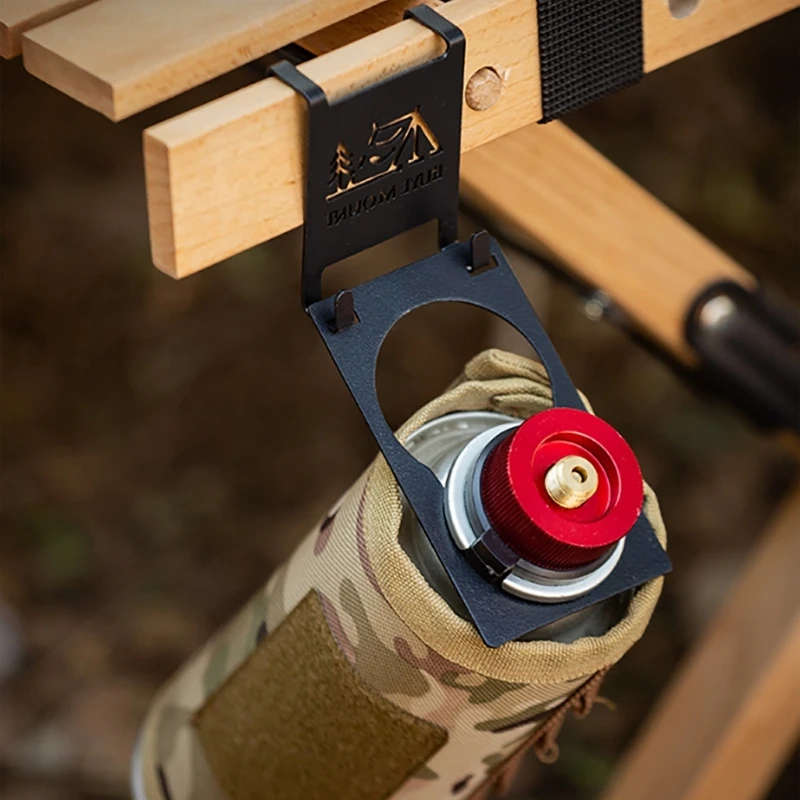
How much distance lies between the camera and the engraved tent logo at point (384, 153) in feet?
1.43

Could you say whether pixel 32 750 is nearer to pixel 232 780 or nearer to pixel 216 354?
pixel 216 354

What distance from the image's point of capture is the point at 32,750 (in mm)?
1259

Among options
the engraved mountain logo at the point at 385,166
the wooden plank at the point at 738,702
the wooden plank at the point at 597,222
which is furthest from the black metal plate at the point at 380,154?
the wooden plank at the point at 738,702

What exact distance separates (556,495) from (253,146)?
0.16 metres

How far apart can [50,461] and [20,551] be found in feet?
0.37

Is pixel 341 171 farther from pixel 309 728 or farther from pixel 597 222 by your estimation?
pixel 597 222

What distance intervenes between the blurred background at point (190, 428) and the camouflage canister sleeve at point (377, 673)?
75cm

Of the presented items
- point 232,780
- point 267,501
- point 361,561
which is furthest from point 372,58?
point 267,501

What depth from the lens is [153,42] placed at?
0.43 metres

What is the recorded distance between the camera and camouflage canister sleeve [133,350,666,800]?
446 millimetres

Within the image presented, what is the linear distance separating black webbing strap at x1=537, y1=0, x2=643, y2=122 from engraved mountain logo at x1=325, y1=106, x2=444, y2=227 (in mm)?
67

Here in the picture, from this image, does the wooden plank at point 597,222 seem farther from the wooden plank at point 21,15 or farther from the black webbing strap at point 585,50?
the wooden plank at point 21,15

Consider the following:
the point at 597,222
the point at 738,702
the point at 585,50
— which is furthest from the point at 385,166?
the point at 738,702

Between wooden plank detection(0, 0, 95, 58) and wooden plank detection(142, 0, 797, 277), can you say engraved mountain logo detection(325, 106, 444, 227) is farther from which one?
wooden plank detection(0, 0, 95, 58)
